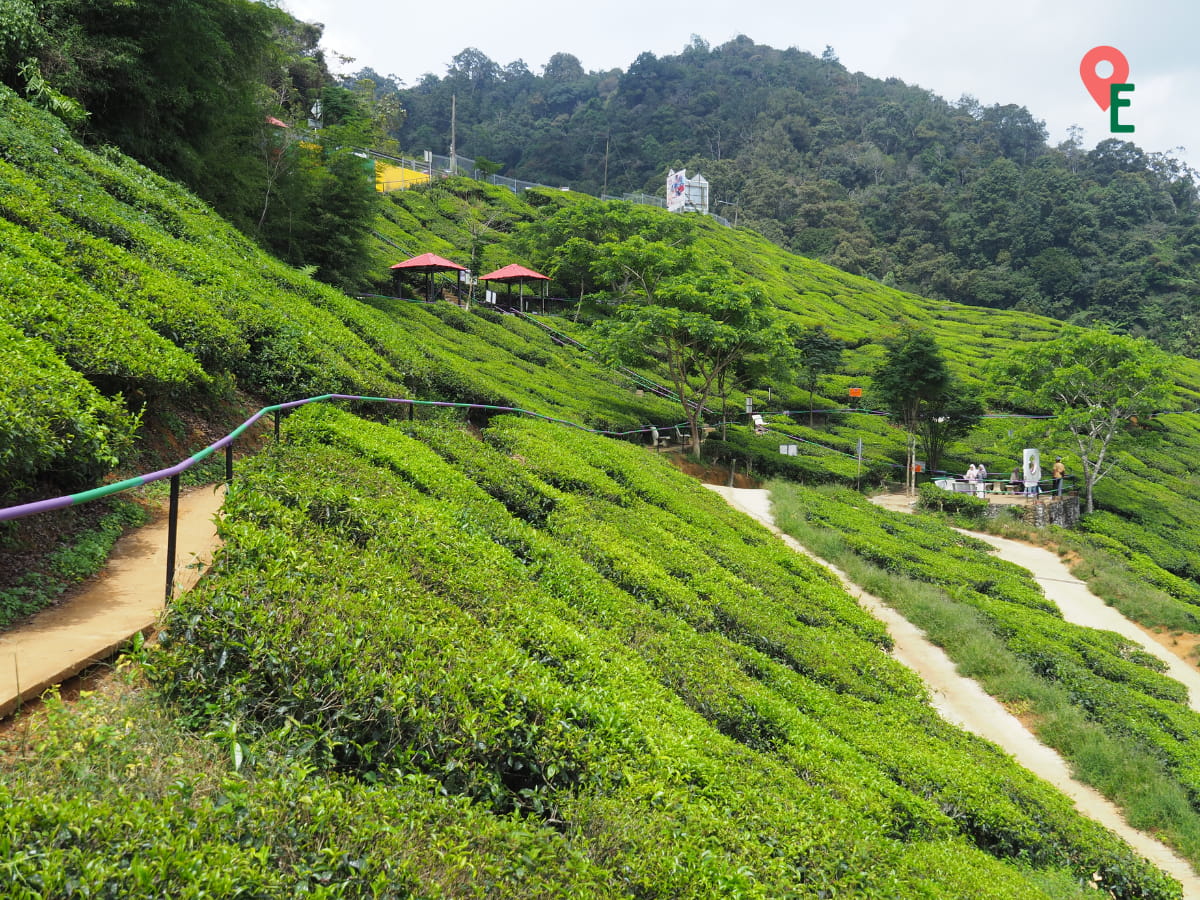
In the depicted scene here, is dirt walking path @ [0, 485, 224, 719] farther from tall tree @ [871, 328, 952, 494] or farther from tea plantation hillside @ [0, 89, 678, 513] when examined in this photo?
tall tree @ [871, 328, 952, 494]

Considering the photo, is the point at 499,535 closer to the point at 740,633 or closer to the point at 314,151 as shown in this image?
the point at 740,633

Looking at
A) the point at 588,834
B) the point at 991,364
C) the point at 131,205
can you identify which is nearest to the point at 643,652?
the point at 588,834

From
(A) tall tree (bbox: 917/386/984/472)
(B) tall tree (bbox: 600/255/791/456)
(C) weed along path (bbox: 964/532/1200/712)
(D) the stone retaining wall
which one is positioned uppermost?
(B) tall tree (bbox: 600/255/791/456)

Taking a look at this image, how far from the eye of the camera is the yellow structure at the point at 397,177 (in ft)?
155

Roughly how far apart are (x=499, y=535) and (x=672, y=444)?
17.4 meters

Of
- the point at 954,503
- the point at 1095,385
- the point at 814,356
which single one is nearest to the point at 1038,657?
the point at 954,503

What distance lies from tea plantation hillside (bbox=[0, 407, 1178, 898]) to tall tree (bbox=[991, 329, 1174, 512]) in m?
22.0

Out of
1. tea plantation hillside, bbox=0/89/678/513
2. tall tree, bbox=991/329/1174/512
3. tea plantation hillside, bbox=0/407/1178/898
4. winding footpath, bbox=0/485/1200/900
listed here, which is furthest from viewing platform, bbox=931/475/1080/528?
tea plantation hillside, bbox=0/407/1178/898

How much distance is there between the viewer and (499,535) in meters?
7.16

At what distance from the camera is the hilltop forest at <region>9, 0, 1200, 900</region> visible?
9.72 feet

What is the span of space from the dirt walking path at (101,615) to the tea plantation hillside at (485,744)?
38 centimetres

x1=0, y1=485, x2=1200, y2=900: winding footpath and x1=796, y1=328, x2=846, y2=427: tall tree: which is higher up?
→ x1=796, y1=328, x2=846, y2=427: tall tree

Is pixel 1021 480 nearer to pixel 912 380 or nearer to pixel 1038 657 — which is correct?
pixel 912 380

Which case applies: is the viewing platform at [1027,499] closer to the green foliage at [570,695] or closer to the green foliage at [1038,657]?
the green foliage at [1038,657]
